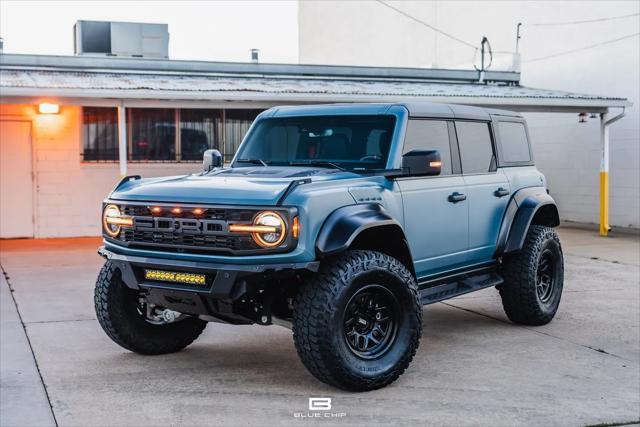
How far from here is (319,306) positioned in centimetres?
528

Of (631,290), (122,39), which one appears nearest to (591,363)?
(631,290)

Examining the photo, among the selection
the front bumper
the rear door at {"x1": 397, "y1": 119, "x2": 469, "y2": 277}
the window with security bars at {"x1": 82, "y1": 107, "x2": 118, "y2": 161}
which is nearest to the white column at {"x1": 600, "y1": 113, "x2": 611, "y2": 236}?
the window with security bars at {"x1": 82, "y1": 107, "x2": 118, "y2": 161}

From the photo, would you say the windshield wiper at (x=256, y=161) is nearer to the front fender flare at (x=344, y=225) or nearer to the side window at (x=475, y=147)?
the front fender flare at (x=344, y=225)

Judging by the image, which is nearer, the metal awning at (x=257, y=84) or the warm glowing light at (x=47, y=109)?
the metal awning at (x=257, y=84)

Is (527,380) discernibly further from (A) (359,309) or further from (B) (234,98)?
(B) (234,98)

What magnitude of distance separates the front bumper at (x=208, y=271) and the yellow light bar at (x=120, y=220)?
8.9 inches

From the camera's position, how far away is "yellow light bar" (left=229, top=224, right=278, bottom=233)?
17.1 ft

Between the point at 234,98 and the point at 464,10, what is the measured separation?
13.0 m

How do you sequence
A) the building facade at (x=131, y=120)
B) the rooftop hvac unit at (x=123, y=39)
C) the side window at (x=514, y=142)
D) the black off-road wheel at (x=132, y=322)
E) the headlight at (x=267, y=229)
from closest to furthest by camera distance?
the headlight at (x=267, y=229)
the black off-road wheel at (x=132, y=322)
the side window at (x=514, y=142)
the building facade at (x=131, y=120)
the rooftop hvac unit at (x=123, y=39)

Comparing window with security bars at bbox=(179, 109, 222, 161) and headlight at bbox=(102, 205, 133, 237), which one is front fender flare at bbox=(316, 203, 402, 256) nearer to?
headlight at bbox=(102, 205, 133, 237)

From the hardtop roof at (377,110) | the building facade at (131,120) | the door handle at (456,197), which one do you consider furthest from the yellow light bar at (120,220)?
the building facade at (131,120)

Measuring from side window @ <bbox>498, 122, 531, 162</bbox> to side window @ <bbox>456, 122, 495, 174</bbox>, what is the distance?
9.6 inches

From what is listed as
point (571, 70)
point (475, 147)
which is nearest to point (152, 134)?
point (571, 70)

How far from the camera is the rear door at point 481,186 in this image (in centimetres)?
695
